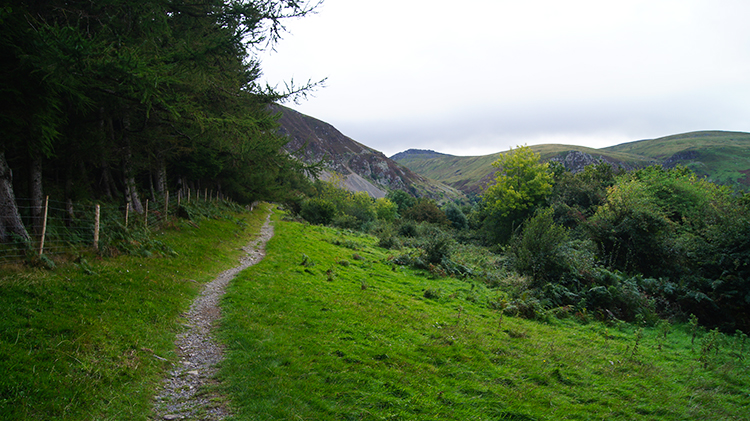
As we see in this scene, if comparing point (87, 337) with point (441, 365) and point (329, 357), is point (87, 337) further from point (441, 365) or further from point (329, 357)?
point (441, 365)

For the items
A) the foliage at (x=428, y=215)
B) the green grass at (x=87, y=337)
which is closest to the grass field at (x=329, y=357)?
the green grass at (x=87, y=337)

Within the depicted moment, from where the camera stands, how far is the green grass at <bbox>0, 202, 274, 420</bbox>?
459 cm

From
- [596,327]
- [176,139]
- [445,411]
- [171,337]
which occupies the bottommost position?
[596,327]

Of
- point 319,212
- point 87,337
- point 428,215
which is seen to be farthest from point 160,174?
point 428,215

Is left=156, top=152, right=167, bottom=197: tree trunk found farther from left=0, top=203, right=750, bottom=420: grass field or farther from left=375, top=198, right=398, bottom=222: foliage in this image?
left=375, top=198, right=398, bottom=222: foliage

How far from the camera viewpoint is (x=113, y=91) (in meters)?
10.1

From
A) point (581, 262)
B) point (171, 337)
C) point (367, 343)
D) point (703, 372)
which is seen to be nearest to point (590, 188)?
point (581, 262)

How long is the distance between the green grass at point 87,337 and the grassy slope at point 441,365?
58.6 inches

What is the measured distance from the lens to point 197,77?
41.7 feet

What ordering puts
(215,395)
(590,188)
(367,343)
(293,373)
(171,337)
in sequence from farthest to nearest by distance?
1. (590,188)
2. (367,343)
3. (171,337)
4. (293,373)
5. (215,395)

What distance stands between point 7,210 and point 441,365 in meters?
12.2

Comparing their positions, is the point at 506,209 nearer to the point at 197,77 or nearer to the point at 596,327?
the point at 596,327

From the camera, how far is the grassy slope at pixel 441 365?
587 cm

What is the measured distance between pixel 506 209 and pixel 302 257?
3235 centimetres
